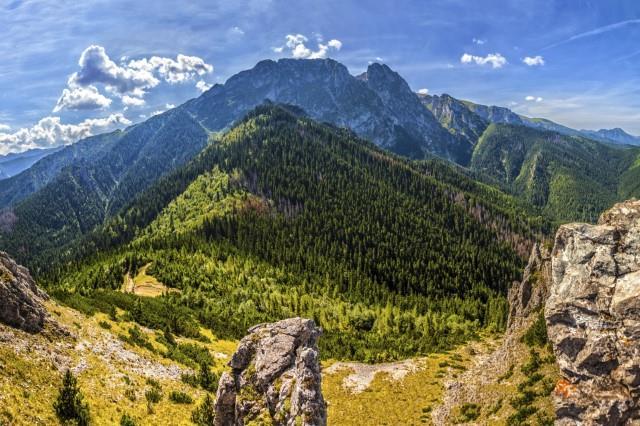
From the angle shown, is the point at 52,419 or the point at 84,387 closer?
the point at 52,419

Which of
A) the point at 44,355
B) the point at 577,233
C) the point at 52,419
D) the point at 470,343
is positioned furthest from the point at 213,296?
the point at 577,233

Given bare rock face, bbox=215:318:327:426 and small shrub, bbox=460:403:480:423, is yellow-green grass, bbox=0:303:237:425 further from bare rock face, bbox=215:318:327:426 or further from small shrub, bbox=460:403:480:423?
small shrub, bbox=460:403:480:423

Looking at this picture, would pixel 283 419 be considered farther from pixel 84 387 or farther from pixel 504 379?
pixel 504 379

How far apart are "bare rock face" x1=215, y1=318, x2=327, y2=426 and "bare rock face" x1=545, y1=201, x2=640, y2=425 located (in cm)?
1753

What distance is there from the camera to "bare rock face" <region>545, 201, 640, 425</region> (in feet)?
83.9

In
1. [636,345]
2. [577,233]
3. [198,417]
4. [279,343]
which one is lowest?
[198,417]

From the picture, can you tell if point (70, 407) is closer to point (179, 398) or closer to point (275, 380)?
point (179, 398)

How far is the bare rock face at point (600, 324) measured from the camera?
2558 cm

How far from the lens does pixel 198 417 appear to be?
3669cm

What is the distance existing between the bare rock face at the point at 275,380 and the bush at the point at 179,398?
12.6 metres

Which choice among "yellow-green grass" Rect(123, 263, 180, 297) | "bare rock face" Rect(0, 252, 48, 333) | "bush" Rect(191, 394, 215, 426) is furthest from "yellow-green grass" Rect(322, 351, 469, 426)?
"yellow-green grass" Rect(123, 263, 180, 297)

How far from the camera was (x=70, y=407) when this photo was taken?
30.6 meters

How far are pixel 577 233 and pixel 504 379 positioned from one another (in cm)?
1892

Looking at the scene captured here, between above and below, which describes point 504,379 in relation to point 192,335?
above
